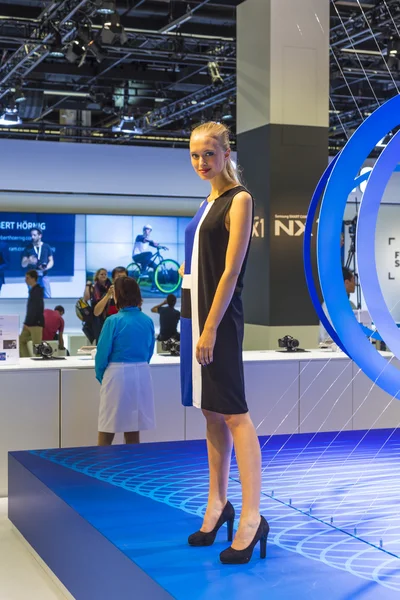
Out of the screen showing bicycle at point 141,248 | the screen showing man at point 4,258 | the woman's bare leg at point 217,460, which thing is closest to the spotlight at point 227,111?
the screen showing bicycle at point 141,248

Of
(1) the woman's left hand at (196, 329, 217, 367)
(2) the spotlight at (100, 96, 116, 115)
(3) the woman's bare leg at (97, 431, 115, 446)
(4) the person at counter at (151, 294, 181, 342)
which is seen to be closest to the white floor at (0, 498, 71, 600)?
(3) the woman's bare leg at (97, 431, 115, 446)

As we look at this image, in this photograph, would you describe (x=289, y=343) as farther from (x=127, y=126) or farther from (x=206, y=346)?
(x=127, y=126)

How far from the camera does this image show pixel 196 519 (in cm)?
349

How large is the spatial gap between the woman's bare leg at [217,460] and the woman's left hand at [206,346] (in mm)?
243

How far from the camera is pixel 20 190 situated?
15.2 m

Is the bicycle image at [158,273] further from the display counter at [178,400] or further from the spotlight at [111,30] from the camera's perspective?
the display counter at [178,400]

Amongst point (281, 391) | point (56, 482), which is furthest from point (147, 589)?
point (281, 391)

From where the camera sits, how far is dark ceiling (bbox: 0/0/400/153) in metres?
10.2

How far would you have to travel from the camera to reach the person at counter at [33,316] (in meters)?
10.5


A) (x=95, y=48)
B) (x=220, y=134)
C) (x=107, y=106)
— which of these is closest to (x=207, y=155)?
(x=220, y=134)

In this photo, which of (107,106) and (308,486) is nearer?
(308,486)

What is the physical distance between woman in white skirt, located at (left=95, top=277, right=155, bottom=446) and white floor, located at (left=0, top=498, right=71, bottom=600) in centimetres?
94

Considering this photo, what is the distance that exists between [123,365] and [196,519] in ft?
6.18

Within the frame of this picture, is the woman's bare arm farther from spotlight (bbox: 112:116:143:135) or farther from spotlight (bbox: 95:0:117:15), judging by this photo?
spotlight (bbox: 112:116:143:135)
